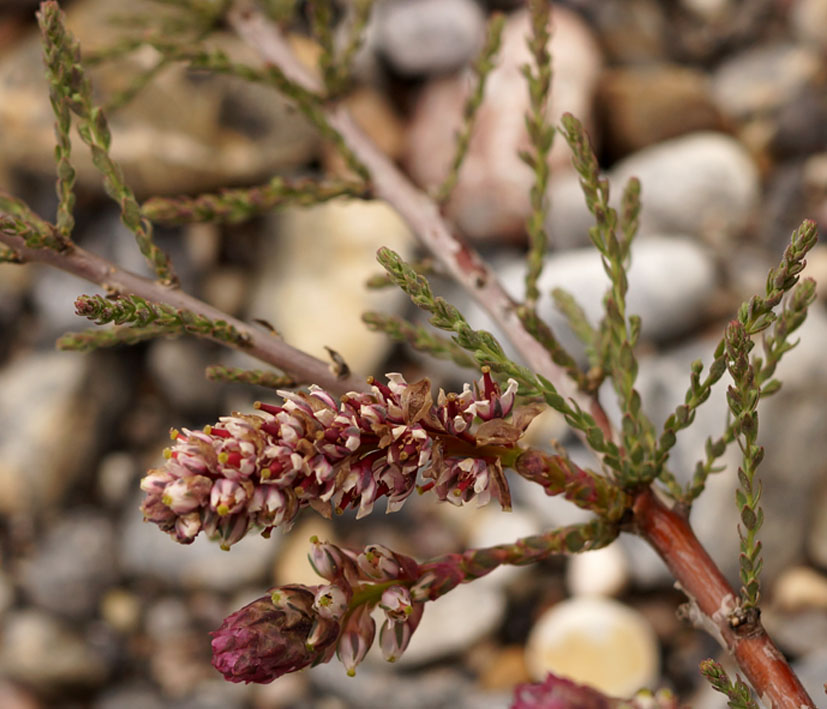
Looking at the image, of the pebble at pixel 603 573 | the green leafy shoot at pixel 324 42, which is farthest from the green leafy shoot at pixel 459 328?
the pebble at pixel 603 573

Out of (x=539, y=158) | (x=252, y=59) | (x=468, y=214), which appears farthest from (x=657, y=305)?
(x=539, y=158)

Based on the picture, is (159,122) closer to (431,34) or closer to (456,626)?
(431,34)

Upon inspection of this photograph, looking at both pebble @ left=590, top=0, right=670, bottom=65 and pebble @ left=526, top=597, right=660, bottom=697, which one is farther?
pebble @ left=590, top=0, right=670, bottom=65

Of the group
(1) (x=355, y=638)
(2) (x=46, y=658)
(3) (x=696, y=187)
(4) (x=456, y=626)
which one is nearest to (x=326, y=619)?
(1) (x=355, y=638)

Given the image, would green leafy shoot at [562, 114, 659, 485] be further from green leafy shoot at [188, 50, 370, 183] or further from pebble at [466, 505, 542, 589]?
pebble at [466, 505, 542, 589]

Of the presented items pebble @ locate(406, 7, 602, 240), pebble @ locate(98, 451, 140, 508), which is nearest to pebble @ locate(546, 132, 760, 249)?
pebble @ locate(406, 7, 602, 240)

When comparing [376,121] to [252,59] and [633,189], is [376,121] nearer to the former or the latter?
[252,59]

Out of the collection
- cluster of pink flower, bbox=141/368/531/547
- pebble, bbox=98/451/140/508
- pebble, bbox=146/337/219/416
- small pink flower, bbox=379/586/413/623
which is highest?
pebble, bbox=146/337/219/416
